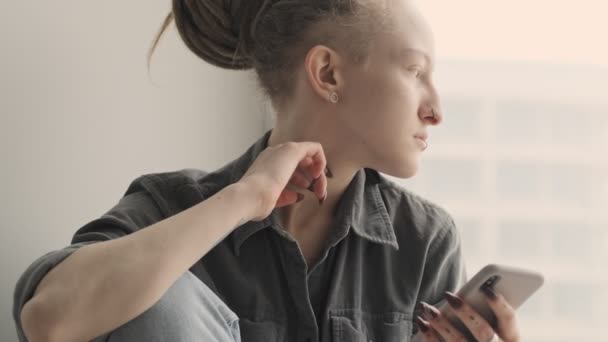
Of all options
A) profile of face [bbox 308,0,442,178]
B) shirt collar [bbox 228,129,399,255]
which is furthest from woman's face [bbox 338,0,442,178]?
shirt collar [bbox 228,129,399,255]

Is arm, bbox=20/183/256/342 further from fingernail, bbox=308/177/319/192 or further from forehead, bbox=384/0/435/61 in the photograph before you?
forehead, bbox=384/0/435/61

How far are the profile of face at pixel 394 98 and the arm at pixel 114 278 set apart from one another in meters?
0.30

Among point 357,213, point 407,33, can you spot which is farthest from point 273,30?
point 357,213

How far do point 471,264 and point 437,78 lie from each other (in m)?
0.38


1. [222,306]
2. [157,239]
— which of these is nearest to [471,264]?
[222,306]

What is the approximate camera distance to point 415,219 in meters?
1.43

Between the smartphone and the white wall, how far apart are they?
0.52 meters

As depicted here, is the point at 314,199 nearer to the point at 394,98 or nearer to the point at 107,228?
the point at 394,98

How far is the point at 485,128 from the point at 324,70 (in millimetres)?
558

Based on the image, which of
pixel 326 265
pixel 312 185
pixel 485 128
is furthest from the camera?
pixel 485 128

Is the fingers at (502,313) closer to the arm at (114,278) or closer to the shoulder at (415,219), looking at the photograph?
the shoulder at (415,219)

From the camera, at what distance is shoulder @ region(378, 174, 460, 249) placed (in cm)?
141

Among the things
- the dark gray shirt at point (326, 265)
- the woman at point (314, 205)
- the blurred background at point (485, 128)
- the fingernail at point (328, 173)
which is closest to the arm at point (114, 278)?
the woman at point (314, 205)

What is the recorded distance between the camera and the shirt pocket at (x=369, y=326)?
1320 mm
